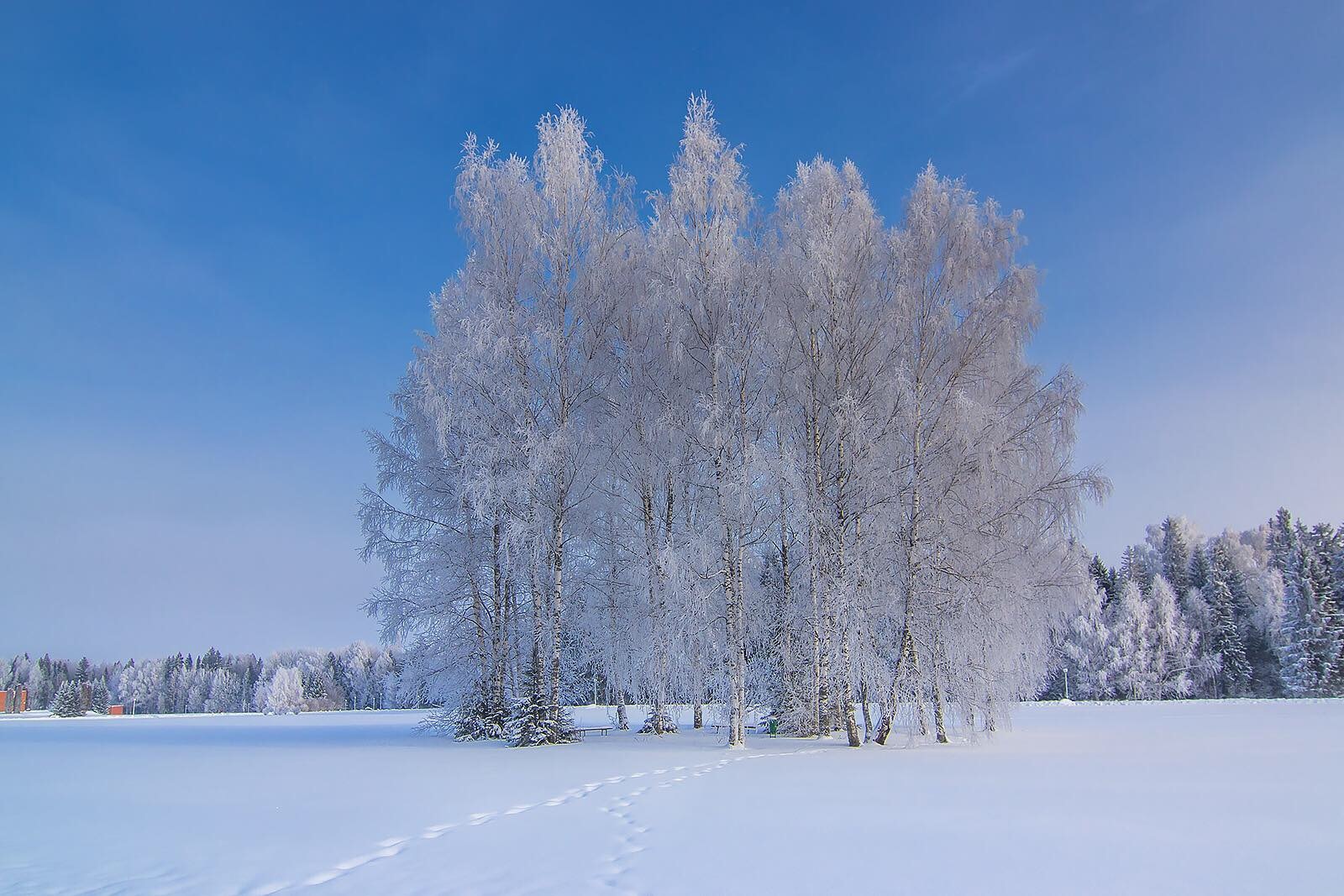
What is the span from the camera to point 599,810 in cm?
740

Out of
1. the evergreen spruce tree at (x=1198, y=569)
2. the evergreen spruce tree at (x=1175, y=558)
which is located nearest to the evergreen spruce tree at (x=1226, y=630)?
the evergreen spruce tree at (x=1198, y=569)

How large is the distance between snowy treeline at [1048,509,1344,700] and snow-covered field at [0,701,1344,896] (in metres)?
37.9

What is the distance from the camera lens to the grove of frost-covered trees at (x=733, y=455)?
1483cm

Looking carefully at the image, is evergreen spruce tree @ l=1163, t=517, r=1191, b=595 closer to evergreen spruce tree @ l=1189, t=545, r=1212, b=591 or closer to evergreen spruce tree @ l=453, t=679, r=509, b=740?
evergreen spruce tree @ l=1189, t=545, r=1212, b=591

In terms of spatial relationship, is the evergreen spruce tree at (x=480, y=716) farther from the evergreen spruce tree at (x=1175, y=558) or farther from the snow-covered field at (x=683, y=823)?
the evergreen spruce tree at (x=1175, y=558)

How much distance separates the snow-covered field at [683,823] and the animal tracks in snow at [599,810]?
1.3 inches

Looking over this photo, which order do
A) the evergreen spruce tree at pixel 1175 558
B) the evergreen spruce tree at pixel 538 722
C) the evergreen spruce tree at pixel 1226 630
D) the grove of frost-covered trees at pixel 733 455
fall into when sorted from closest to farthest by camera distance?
the grove of frost-covered trees at pixel 733 455, the evergreen spruce tree at pixel 538 722, the evergreen spruce tree at pixel 1226 630, the evergreen spruce tree at pixel 1175 558

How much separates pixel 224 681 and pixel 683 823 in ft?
386

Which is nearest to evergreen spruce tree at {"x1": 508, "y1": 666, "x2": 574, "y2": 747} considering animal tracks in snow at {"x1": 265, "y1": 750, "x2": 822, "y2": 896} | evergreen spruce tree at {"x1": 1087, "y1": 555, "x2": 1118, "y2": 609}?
animal tracks in snow at {"x1": 265, "y1": 750, "x2": 822, "y2": 896}

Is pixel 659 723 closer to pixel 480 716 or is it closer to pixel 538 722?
pixel 538 722

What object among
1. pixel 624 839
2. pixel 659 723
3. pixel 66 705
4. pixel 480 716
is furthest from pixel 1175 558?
pixel 66 705

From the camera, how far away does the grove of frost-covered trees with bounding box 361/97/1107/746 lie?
1483cm

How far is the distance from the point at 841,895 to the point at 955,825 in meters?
2.51

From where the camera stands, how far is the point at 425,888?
455cm
